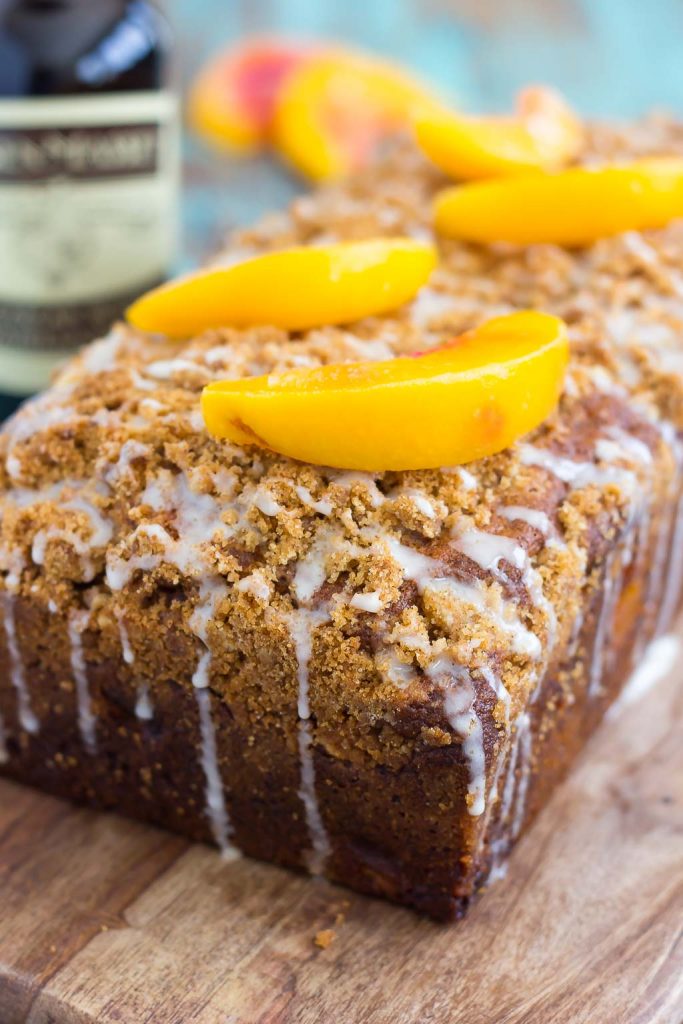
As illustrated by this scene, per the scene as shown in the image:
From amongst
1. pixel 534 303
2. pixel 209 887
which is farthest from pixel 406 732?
pixel 534 303

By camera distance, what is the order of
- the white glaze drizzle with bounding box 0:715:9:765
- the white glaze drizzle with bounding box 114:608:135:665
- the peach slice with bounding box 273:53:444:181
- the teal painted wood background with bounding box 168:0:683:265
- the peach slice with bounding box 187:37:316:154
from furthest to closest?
the teal painted wood background with bounding box 168:0:683:265
the peach slice with bounding box 187:37:316:154
the peach slice with bounding box 273:53:444:181
the white glaze drizzle with bounding box 0:715:9:765
the white glaze drizzle with bounding box 114:608:135:665

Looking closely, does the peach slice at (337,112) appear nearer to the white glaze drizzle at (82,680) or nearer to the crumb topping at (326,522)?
the crumb topping at (326,522)

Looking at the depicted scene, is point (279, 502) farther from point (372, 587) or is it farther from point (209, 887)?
point (209, 887)

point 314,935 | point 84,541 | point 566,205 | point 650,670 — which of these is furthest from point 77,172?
point 314,935

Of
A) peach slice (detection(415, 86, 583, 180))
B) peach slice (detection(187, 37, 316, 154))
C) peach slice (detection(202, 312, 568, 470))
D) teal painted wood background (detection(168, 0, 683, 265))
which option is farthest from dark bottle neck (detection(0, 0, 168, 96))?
teal painted wood background (detection(168, 0, 683, 265))

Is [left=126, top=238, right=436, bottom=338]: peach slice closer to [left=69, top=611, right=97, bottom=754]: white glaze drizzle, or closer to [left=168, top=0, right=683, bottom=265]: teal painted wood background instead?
[left=69, top=611, right=97, bottom=754]: white glaze drizzle

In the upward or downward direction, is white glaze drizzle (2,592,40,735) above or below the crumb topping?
below

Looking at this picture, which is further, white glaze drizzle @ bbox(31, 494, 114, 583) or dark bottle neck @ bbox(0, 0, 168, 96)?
dark bottle neck @ bbox(0, 0, 168, 96)
